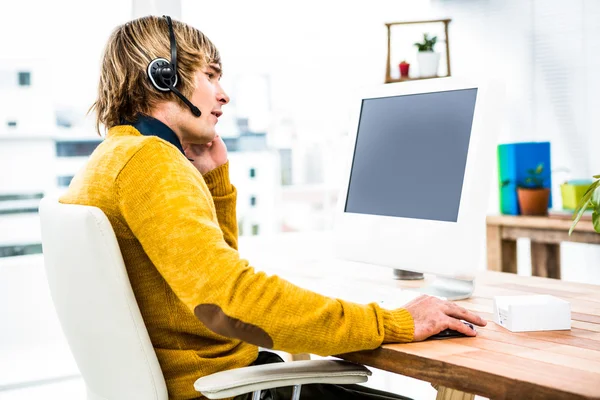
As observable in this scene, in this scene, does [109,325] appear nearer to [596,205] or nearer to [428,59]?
[596,205]

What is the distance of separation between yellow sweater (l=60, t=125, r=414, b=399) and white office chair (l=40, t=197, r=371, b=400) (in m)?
0.06

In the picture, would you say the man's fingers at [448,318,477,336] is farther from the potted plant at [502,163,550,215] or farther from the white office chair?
the potted plant at [502,163,550,215]

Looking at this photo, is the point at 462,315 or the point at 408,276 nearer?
the point at 462,315

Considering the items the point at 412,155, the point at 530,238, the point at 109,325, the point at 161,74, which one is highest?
the point at 161,74

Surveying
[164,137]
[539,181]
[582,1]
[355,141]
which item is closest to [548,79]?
[582,1]

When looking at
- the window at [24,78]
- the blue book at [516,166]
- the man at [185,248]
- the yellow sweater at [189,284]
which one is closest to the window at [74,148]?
the window at [24,78]

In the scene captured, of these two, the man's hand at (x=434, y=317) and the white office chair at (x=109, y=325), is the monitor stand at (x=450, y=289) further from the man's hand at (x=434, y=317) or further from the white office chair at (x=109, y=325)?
the white office chair at (x=109, y=325)

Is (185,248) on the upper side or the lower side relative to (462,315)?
upper

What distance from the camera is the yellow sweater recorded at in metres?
1.13

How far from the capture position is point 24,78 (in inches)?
144

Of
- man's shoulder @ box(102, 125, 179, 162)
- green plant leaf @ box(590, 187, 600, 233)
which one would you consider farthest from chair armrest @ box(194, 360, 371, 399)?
green plant leaf @ box(590, 187, 600, 233)

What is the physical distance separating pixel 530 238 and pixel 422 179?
1720mm

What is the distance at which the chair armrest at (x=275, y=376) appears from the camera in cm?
116

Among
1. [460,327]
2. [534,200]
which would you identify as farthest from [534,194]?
[460,327]
